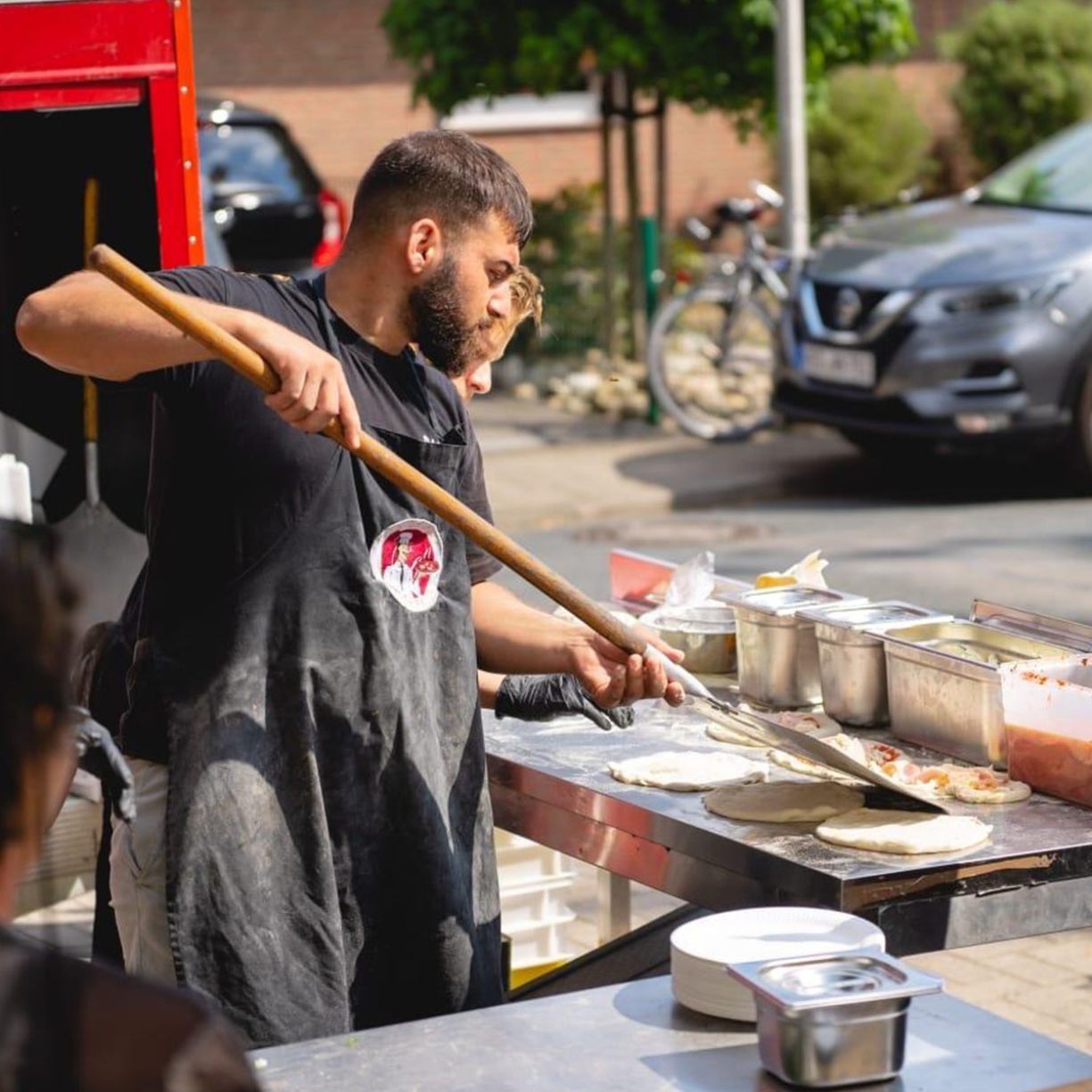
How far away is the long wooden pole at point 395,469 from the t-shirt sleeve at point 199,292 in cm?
9

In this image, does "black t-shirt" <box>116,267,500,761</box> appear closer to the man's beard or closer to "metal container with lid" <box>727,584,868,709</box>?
the man's beard

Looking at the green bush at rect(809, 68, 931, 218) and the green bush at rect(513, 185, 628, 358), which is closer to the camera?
the green bush at rect(513, 185, 628, 358)

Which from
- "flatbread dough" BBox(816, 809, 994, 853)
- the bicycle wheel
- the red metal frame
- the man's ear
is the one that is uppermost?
the red metal frame

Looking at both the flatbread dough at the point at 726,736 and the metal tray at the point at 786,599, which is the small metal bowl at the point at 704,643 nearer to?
the metal tray at the point at 786,599

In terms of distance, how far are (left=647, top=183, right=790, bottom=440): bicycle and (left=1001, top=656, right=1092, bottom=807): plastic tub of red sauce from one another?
857 cm

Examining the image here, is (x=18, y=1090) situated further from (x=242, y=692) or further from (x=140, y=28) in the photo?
(x=140, y=28)

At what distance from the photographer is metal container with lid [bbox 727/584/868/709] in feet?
12.4

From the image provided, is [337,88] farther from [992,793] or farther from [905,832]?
[905,832]

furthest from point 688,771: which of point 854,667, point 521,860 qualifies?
point 521,860

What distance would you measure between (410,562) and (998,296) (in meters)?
7.46

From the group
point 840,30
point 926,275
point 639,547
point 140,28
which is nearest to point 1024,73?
point 840,30

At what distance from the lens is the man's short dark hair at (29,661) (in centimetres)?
137

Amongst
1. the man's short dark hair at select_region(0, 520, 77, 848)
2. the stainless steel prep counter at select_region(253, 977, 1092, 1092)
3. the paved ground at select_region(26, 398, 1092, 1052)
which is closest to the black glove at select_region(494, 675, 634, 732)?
the stainless steel prep counter at select_region(253, 977, 1092, 1092)

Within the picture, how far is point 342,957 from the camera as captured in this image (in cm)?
288
